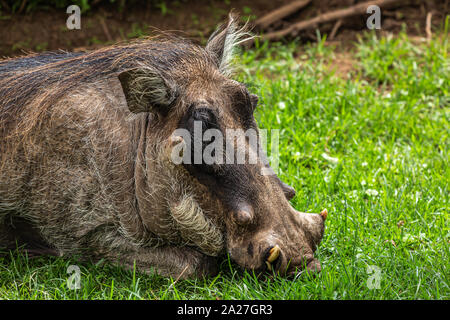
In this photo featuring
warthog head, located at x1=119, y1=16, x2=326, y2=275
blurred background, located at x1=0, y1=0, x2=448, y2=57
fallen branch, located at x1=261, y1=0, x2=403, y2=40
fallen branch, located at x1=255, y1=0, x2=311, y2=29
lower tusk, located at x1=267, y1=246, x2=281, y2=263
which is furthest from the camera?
fallen branch, located at x1=255, y1=0, x2=311, y2=29

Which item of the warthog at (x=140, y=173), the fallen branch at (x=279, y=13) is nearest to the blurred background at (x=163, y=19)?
the fallen branch at (x=279, y=13)

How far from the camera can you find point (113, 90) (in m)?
3.68

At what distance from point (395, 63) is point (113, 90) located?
A: 371 cm

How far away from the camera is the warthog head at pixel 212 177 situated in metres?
3.26

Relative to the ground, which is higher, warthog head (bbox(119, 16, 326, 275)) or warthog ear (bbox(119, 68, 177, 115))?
warthog ear (bbox(119, 68, 177, 115))

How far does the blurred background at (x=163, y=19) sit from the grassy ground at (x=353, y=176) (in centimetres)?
41

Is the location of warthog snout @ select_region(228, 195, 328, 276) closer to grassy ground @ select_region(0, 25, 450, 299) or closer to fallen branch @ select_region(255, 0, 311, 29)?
grassy ground @ select_region(0, 25, 450, 299)

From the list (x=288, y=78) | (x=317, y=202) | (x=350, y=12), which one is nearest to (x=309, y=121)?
(x=288, y=78)

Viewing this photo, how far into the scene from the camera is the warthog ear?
10.9ft

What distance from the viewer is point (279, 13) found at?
754 cm

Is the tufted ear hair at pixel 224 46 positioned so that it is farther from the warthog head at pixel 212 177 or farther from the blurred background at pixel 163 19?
the blurred background at pixel 163 19

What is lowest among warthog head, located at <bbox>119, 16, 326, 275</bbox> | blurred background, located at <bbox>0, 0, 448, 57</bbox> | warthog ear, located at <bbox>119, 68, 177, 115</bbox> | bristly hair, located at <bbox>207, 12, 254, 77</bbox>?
warthog head, located at <bbox>119, 16, 326, 275</bbox>

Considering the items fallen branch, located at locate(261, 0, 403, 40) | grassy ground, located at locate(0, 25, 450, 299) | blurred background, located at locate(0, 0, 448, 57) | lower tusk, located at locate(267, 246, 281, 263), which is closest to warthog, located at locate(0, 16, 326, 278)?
lower tusk, located at locate(267, 246, 281, 263)

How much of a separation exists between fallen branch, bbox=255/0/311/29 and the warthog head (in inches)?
159
